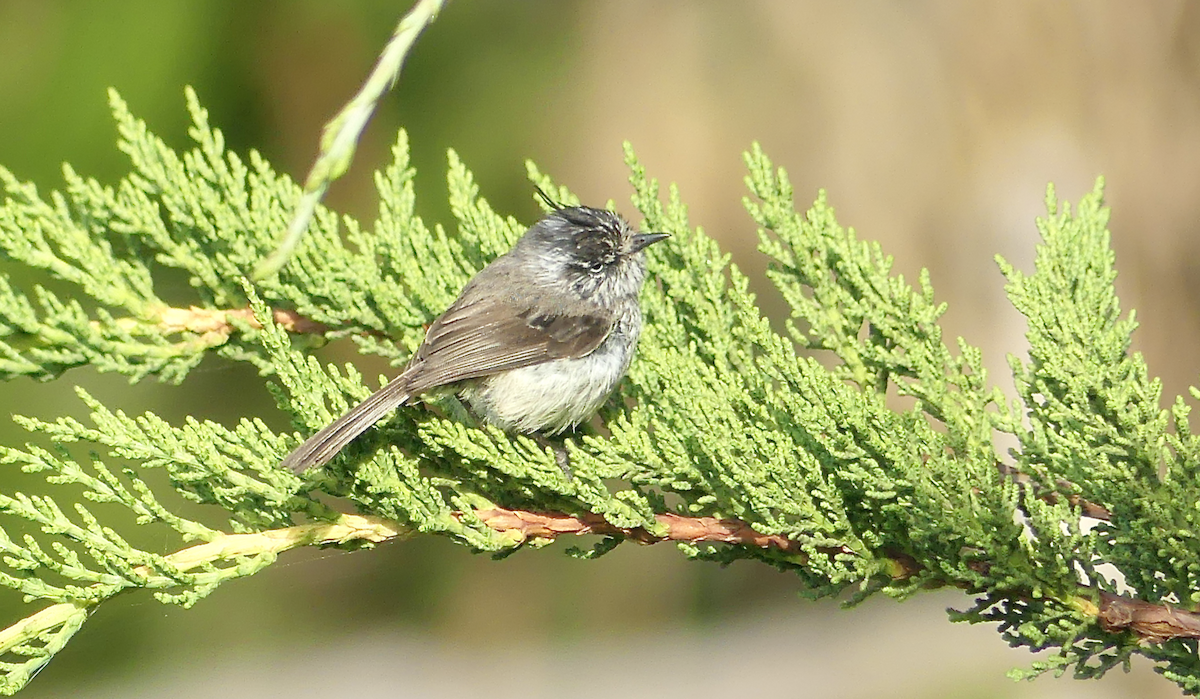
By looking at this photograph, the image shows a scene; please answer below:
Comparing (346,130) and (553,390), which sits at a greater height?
(553,390)

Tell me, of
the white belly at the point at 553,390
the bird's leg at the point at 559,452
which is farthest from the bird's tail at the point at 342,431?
the white belly at the point at 553,390

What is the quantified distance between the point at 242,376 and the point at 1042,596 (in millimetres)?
4671

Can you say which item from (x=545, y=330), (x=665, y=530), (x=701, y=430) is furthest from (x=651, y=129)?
(x=665, y=530)

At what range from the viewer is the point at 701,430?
98.2 inches

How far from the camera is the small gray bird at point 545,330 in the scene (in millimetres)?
3168

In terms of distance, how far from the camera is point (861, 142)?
6227 mm

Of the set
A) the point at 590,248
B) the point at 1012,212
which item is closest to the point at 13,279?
the point at 590,248

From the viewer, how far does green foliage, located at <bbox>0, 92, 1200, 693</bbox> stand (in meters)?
2.27

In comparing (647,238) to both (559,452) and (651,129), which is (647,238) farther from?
(651,129)

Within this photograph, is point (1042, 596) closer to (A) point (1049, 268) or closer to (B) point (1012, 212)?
(A) point (1049, 268)

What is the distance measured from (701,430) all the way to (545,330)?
1244 millimetres

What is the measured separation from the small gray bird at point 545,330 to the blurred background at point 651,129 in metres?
2.11

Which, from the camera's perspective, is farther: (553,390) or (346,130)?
(553,390)

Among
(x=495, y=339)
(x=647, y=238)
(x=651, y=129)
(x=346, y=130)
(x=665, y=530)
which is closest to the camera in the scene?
(x=346, y=130)
